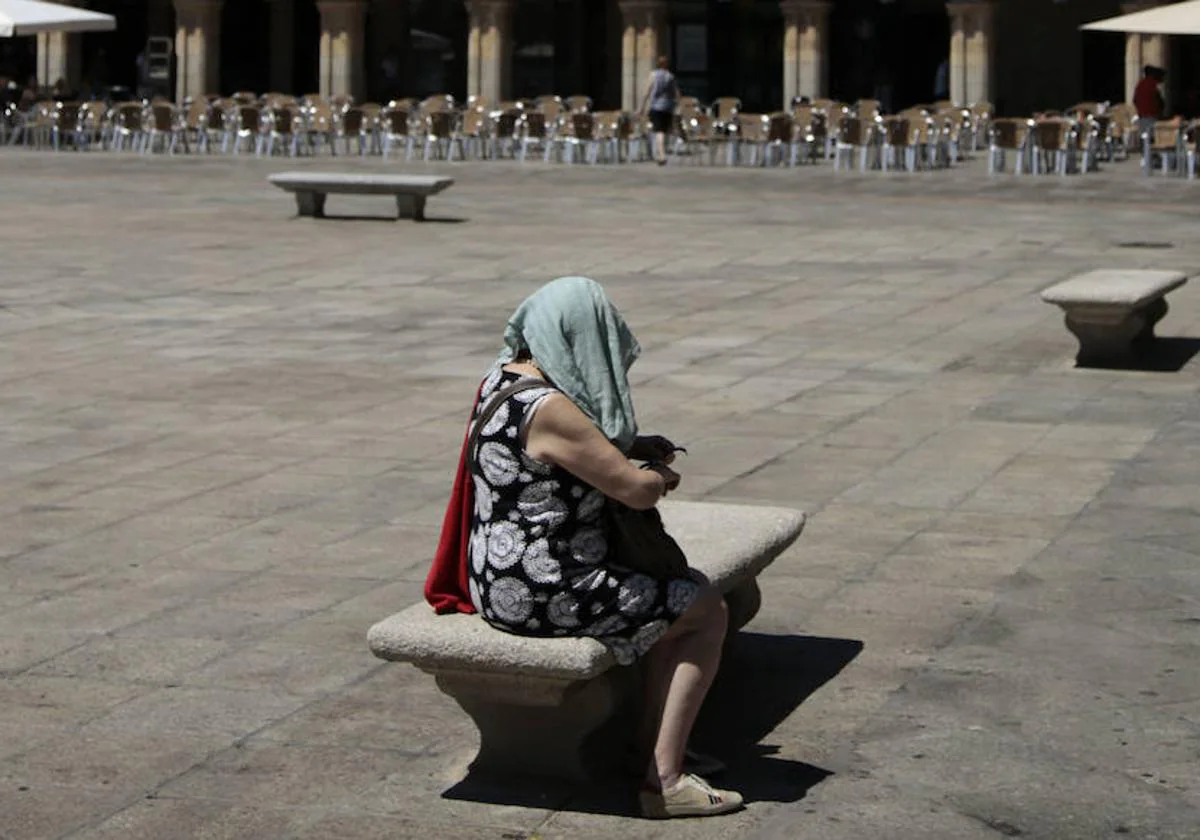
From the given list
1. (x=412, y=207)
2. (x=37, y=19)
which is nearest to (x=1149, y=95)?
(x=412, y=207)

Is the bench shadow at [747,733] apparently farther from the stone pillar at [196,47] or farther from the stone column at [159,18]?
the stone column at [159,18]

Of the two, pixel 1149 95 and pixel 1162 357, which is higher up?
pixel 1149 95

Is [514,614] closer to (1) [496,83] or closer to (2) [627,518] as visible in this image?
(2) [627,518]

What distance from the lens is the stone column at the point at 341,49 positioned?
39.7m

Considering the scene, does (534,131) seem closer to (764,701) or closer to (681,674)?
(764,701)

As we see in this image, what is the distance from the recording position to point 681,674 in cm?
557

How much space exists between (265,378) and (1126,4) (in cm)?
2652

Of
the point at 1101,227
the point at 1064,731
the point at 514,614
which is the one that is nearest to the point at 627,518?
the point at 514,614

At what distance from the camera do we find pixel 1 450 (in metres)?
10.3

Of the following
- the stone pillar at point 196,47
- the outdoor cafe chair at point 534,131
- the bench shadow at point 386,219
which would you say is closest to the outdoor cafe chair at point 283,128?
the outdoor cafe chair at point 534,131

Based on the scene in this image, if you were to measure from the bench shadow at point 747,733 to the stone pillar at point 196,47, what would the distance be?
115 ft

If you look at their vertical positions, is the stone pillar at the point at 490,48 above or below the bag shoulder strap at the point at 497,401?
above

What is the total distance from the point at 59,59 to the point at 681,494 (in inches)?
1363

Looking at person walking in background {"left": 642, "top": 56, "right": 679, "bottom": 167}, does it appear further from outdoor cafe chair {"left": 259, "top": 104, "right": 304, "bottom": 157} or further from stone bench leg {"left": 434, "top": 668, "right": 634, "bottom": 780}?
stone bench leg {"left": 434, "top": 668, "right": 634, "bottom": 780}
